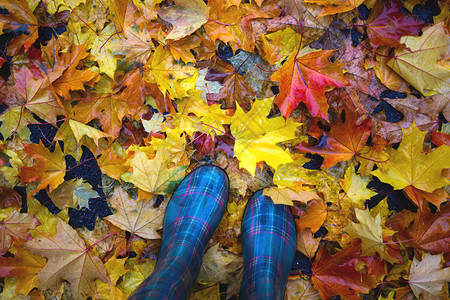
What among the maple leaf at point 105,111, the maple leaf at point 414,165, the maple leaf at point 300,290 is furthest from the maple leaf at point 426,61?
the maple leaf at point 105,111

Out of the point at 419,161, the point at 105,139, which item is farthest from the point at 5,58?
the point at 419,161

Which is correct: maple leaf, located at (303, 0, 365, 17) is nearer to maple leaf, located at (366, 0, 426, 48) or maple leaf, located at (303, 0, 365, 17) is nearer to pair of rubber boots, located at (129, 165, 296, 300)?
maple leaf, located at (366, 0, 426, 48)

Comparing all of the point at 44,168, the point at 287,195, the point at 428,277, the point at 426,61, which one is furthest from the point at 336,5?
the point at 44,168

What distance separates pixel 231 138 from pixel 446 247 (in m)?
0.97

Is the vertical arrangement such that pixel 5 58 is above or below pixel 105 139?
above

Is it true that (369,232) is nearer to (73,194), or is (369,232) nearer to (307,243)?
(307,243)

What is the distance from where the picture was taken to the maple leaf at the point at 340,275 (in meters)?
1.06

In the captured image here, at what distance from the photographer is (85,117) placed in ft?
3.76

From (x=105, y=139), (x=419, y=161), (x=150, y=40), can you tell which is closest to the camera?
(x=419, y=161)

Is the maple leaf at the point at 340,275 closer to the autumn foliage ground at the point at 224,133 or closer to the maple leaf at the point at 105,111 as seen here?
the autumn foliage ground at the point at 224,133

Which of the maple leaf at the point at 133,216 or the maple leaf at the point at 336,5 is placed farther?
the maple leaf at the point at 133,216

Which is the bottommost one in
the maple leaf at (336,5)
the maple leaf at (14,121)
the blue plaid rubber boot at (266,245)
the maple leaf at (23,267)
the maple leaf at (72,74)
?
the maple leaf at (23,267)

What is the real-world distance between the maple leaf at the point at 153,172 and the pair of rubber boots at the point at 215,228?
7cm

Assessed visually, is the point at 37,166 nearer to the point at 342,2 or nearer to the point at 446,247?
the point at 342,2
